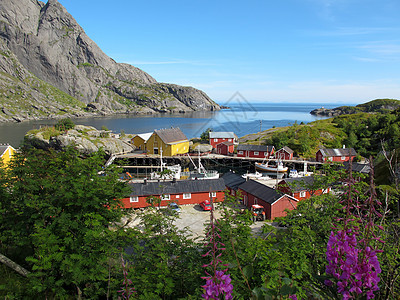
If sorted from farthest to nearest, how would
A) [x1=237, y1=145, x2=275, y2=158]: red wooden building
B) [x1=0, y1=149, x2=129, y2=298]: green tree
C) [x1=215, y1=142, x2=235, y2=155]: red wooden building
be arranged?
[x1=215, y1=142, x2=235, y2=155]: red wooden building, [x1=237, y1=145, x2=275, y2=158]: red wooden building, [x1=0, y1=149, x2=129, y2=298]: green tree

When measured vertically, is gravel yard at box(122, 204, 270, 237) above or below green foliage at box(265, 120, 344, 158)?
below

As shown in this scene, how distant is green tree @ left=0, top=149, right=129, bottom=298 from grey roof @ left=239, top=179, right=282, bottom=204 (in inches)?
819

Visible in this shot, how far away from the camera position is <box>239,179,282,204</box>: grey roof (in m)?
26.5

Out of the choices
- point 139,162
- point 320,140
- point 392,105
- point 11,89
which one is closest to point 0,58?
point 11,89

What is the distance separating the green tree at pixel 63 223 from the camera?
19.7ft

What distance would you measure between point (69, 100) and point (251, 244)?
21683 cm

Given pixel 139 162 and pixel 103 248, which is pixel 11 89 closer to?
→ pixel 139 162

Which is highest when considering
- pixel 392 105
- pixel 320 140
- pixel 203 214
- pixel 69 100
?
pixel 69 100

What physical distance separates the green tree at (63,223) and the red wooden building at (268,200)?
19705mm

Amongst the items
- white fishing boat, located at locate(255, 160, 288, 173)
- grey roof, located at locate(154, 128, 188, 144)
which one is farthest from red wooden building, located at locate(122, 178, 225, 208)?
grey roof, located at locate(154, 128, 188, 144)

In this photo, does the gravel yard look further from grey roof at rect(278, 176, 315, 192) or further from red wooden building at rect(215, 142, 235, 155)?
red wooden building at rect(215, 142, 235, 155)

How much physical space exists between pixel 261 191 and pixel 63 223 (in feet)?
79.1

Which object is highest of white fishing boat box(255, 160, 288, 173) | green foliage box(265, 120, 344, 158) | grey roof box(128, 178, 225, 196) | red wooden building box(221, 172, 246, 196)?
green foliage box(265, 120, 344, 158)

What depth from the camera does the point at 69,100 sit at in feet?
639
